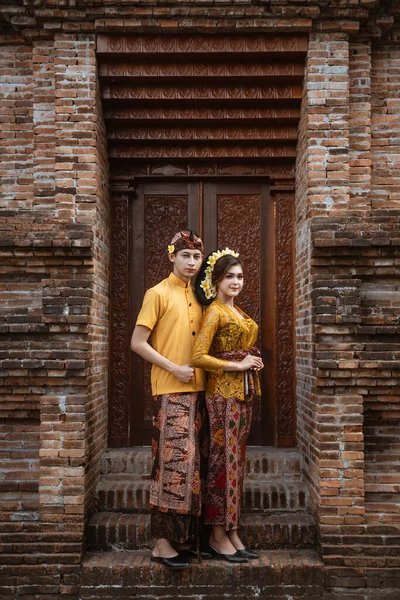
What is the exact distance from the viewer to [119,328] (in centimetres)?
555

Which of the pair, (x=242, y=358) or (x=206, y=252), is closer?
(x=242, y=358)

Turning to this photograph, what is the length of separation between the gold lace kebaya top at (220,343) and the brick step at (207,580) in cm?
136

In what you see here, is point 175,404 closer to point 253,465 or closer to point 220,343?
point 220,343

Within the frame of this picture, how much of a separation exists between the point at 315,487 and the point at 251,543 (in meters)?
0.71

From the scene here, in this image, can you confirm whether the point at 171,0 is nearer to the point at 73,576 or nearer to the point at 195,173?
the point at 195,173

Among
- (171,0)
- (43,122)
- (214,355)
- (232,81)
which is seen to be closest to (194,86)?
(232,81)

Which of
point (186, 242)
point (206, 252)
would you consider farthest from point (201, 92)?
point (186, 242)

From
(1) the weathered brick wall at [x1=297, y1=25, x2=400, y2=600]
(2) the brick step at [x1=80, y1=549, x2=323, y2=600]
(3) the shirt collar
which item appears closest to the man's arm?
(3) the shirt collar

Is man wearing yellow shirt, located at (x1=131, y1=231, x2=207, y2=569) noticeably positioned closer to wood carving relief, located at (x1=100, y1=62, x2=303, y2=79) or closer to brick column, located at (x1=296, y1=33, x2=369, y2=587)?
brick column, located at (x1=296, y1=33, x2=369, y2=587)

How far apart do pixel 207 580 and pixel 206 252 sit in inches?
117

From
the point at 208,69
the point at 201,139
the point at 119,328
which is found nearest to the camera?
the point at 208,69

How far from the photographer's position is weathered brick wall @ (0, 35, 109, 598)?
4480mm

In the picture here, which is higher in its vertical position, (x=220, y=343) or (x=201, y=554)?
(x=220, y=343)

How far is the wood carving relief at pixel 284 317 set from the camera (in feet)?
18.0
